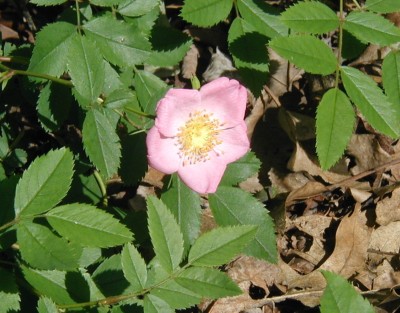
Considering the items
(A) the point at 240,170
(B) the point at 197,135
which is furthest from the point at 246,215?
(B) the point at 197,135

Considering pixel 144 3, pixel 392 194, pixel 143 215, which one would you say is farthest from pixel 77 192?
pixel 392 194

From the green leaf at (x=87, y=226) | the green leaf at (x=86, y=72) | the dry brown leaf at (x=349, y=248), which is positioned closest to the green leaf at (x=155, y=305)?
the green leaf at (x=87, y=226)

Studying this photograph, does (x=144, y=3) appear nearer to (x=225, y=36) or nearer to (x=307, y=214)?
(x=225, y=36)

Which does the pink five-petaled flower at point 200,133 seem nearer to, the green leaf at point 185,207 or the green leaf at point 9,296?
the green leaf at point 185,207

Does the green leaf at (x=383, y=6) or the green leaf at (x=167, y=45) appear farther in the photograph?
the green leaf at (x=167, y=45)

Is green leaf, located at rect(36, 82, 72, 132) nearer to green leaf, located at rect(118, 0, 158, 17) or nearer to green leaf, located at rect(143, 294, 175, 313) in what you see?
green leaf, located at rect(118, 0, 158, 17)

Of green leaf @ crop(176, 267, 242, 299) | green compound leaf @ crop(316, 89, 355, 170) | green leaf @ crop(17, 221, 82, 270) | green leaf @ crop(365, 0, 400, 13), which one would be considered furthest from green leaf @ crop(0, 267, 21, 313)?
green leaf @ crop(365, 0, 400, 13)
